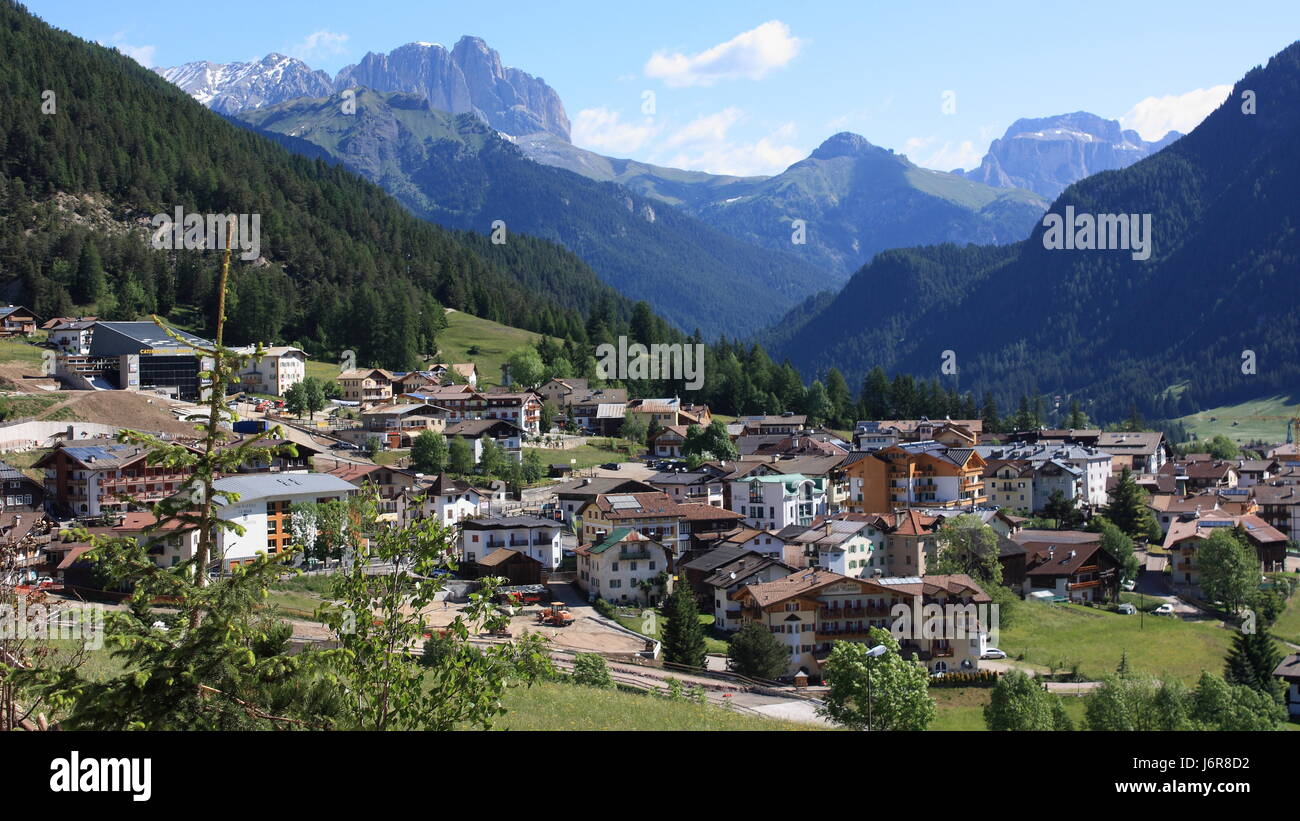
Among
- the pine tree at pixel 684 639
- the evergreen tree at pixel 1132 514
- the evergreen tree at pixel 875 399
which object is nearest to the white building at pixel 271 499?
the pine tree at pixel 684 639

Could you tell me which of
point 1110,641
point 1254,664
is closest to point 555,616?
point 1110,641

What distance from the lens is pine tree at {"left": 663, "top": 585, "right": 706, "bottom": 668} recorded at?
4850 centimetres

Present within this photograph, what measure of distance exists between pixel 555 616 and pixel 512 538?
1029 cm

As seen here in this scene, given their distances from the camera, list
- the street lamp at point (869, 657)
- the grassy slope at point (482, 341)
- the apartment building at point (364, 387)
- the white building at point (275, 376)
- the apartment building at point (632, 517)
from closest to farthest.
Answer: the street lamp at point (869, 657)
the apartment building at point (632, 517)
the white building at point (275, 376)
the apartment building at point (364, 387)
the grassy slope at point (482, 341)

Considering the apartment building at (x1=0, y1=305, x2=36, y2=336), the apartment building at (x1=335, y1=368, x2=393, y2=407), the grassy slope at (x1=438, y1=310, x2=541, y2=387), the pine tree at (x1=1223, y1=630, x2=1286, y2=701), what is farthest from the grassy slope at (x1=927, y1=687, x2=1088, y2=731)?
the apartment building at (x1=0, y1=305, x2=36, y2=336)

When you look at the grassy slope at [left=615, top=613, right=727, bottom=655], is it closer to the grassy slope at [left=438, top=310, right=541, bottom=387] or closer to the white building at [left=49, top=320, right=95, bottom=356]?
the grassy slope at [left=438, top=310, right=541, bottom=387]

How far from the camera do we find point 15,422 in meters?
74.1

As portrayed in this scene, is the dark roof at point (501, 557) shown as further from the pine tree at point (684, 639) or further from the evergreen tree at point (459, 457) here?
the evergreen tree at point (459, 457)

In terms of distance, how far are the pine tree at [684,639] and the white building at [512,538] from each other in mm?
16793

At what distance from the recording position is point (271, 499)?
61.9m

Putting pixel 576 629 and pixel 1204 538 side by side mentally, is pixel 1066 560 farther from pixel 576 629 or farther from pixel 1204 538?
pixel 576 629

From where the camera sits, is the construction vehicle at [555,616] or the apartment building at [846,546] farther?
the apartment building at [846,546]

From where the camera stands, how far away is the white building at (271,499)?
58.8 metres

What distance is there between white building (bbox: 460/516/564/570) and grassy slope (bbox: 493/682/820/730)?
31645mm
